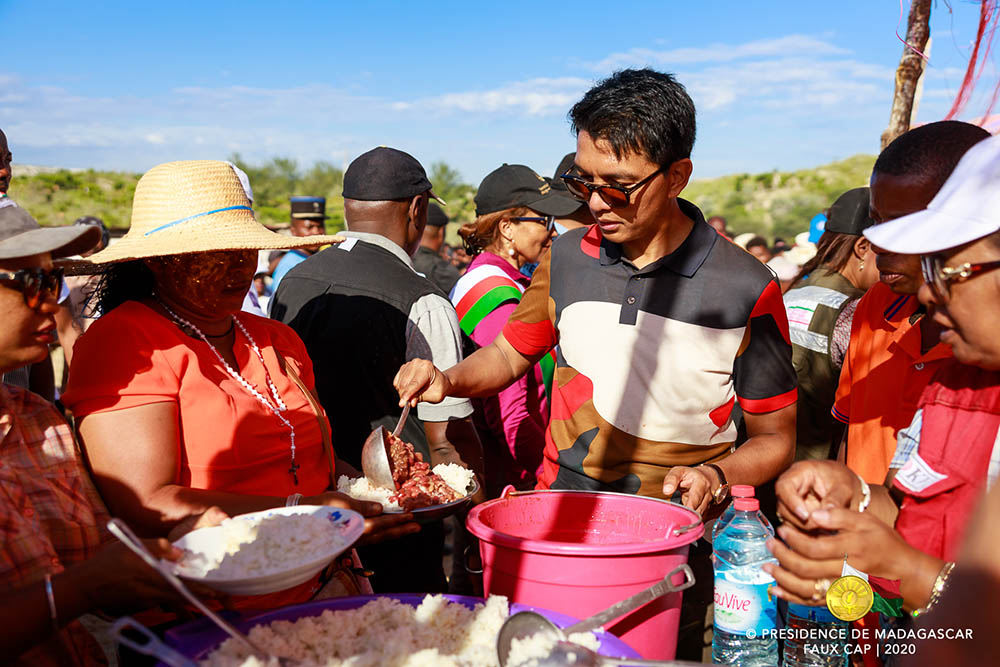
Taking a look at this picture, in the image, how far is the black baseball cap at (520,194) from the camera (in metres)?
4.48

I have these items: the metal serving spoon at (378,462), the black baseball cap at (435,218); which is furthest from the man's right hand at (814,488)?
the black baseball cap at (435,218)

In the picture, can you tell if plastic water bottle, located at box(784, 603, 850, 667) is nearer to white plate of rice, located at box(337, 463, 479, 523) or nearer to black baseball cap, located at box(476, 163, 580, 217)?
white plate of rice, located at box(337, 463, 479, 523)

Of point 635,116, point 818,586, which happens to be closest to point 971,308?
point 818,586

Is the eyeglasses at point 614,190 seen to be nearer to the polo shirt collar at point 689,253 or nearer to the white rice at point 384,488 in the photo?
the polo shirt collar at point 689,253

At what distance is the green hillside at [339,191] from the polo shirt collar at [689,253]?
21234 millimetres

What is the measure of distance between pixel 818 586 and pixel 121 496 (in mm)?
1748

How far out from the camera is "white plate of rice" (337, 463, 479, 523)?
7.51 feet

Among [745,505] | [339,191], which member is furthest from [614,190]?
[339,191]

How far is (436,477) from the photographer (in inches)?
103

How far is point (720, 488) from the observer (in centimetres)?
222

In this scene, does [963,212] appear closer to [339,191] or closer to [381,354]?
[381,354]

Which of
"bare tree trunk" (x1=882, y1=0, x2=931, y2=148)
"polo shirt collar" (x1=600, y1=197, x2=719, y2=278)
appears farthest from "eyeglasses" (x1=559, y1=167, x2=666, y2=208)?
"bare tree trunk" (x1=882, y1=0, x2=931, y2=148)

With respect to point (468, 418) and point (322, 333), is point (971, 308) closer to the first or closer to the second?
point (468, 418)

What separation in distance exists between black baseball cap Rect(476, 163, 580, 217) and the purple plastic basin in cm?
306
